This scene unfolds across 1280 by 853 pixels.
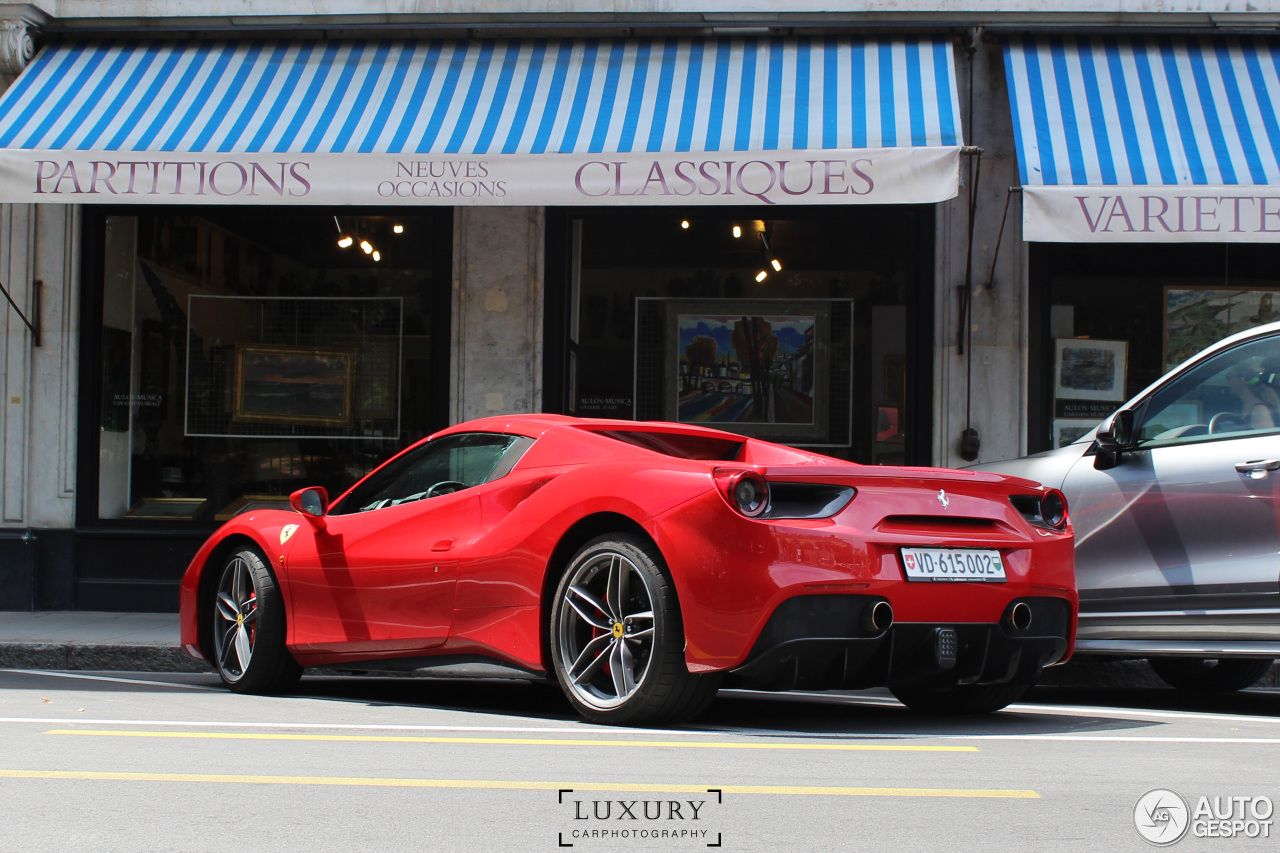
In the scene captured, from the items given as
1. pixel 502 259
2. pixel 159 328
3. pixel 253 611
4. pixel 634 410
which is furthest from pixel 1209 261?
pixel 159 328

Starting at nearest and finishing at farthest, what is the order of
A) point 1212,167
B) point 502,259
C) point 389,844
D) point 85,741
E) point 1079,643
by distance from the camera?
point 389,844 < point 85,741 < point 1079,643 < point 1212,167 < point 502,259

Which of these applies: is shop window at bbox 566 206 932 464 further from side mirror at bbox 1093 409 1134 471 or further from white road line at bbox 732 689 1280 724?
white road line at bbox 732 689 1280 724

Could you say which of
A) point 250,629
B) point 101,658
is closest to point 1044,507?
point 250,629

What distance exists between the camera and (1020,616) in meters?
4.95

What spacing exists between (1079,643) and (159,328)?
26.2 ft

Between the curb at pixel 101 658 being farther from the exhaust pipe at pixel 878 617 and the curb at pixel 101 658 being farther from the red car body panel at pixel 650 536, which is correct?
the exhaust pipe at pixel 878 617

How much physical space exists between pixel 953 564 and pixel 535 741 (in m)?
1.61

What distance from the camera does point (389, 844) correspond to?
313cm

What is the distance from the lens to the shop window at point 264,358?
1103 centimetres

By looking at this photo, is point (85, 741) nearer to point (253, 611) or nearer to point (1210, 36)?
point (253, 611)

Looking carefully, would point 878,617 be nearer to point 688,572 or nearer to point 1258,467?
point 688,572

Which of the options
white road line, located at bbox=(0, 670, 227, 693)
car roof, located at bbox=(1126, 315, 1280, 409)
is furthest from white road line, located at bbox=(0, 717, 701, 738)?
car roof, located at bbox=(1126, 315, 1280, 409)

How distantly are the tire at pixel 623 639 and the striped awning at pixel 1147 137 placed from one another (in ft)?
15.5

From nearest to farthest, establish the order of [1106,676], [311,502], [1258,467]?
1. [1258,467]
2. [311,502]
3. [1106,676]
